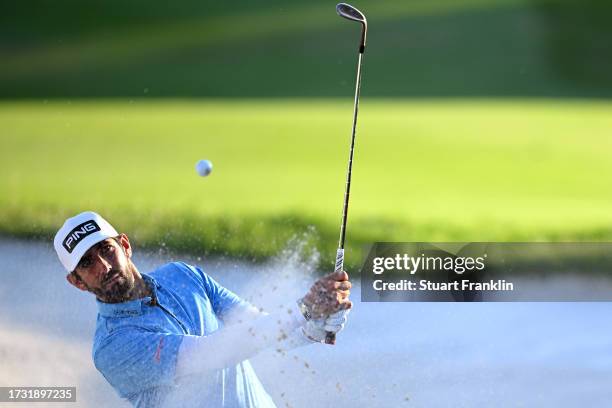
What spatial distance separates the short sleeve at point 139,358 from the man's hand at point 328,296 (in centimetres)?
35

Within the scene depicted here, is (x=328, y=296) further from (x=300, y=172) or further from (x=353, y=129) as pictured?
(x=300, y=172)

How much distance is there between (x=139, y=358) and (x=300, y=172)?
79 centimetres

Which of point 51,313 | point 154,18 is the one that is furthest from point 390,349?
point 154,18

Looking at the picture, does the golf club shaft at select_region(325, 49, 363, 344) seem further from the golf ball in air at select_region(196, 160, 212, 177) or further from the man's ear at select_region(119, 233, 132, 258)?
the man's ear at select_region(119, 233, 132, 258)

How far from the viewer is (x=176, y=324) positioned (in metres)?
2.69

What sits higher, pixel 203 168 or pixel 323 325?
pixel 203 168

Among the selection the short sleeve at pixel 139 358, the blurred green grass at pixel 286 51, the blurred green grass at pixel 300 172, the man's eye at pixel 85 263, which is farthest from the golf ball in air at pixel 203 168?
the short sleeve at pixel 139 358

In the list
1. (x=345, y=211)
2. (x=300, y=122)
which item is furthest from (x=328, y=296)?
(x=300, y=122)

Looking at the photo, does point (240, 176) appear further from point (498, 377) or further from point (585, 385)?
point (585, 385)

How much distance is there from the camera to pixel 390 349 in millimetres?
2924

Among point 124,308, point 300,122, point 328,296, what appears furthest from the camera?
point 300,122

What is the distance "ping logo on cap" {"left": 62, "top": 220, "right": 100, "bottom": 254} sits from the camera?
8.93 feet

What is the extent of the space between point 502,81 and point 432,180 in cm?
37

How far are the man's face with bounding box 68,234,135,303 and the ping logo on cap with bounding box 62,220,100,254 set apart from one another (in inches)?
2.2
